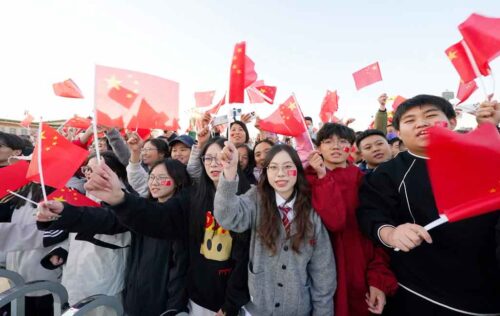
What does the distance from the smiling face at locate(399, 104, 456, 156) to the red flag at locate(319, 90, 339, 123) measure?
549cm

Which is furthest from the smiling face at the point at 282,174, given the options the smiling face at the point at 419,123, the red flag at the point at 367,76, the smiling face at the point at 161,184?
the red flag at the point at 367,76

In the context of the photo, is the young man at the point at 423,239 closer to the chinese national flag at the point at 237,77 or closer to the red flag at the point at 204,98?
the chinese national flag at the point at 237,77

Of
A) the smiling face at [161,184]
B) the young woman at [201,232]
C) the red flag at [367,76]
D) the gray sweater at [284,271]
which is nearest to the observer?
the gray sweater at [284,271]

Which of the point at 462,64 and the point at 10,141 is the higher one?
the point at 462,64

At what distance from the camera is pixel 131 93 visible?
225 centimetres

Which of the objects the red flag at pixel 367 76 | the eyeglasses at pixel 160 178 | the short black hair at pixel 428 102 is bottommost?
the eyeglasses at pixel 160 178

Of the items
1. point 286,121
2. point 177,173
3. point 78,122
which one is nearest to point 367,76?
point 286,121

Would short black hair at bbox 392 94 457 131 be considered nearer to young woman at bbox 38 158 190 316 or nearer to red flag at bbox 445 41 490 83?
red flag at bbox 445 41 490 83

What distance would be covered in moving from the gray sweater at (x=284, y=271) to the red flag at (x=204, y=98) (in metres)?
6.48

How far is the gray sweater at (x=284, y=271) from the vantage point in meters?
2.08

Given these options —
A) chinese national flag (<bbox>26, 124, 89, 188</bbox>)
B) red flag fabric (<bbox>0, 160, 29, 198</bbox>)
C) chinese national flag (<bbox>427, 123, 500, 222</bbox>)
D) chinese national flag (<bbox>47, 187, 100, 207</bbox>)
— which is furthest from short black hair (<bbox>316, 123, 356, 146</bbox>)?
red flag fabric (<bbox>0, 160, 29, 198</bbox>)

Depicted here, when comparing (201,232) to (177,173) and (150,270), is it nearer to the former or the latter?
(150,270)

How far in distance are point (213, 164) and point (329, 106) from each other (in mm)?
5635

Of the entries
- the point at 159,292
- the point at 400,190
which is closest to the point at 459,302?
the point at 400,190
